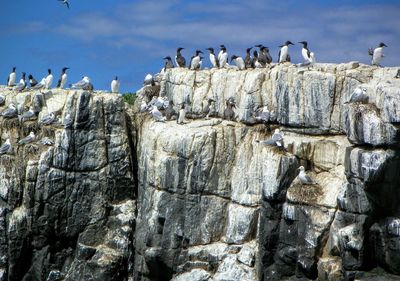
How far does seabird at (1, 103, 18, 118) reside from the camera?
56062 millimetres

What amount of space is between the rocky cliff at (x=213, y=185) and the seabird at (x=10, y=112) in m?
0.28

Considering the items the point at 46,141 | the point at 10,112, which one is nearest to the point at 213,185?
the point at 46,141

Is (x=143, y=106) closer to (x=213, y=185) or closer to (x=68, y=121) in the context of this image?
(x=68, y=121)

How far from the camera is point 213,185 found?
4947 cm

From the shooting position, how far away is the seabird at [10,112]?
56062 millimetres

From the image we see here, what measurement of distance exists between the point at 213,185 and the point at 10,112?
37.3 ft

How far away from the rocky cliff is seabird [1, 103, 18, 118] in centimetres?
28

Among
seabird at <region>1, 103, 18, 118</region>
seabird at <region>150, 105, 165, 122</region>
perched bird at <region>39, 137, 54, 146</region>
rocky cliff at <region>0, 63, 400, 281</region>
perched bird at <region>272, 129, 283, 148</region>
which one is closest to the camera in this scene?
rocky cliff at <region>0, 63, 400, 281</region>

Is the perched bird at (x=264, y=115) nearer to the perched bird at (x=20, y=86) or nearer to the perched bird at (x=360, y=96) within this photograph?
the perched bird at (x=360, y=96)

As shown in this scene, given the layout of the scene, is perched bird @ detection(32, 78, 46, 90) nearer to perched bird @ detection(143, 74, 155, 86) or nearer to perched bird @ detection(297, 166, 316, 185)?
perched bird @ detection(143, 74, 155, 86)

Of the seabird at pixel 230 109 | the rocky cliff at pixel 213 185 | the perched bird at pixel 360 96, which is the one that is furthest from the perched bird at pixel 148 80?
the perched bird at pixel 360 96

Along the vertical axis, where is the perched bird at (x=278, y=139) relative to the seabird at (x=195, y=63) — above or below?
below

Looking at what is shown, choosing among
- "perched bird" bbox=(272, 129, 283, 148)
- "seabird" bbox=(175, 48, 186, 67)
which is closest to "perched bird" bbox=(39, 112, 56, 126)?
"seabird" bbox=(175, 48, 186, 67)

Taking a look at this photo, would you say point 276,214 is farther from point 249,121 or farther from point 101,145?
point 101,145
